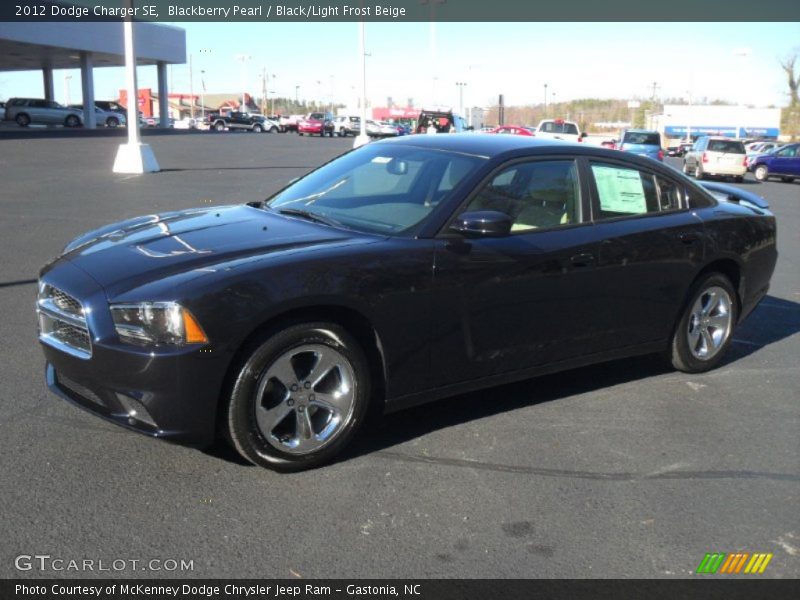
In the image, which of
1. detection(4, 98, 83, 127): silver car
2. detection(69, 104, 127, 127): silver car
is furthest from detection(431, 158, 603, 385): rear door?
detection(69, 104, 127, 127): silver car

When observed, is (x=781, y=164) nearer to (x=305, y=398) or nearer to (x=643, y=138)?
(x=643, y=138)

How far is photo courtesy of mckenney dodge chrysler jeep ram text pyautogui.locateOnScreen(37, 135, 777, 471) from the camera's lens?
144 inches

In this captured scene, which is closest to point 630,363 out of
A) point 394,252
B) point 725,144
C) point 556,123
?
point 394,252

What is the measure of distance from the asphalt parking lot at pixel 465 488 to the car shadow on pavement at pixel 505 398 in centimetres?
2

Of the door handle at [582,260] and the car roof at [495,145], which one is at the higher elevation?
the car roof at [495,145]

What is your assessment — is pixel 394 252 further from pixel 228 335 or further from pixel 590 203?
pixel 590 203

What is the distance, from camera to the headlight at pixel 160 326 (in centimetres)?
356

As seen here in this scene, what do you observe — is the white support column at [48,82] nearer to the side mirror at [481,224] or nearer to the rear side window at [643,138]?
the rear side window at [643,138]

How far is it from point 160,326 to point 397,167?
2.06 m

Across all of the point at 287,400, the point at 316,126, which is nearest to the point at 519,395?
the point at 287,400

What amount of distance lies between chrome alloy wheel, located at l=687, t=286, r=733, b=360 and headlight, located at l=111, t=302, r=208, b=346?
360cm

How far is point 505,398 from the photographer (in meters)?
5.20

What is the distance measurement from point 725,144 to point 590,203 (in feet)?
87.4

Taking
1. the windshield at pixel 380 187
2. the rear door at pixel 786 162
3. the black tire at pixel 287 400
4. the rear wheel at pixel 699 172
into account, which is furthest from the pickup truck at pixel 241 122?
the black tire at pixel 287 400
